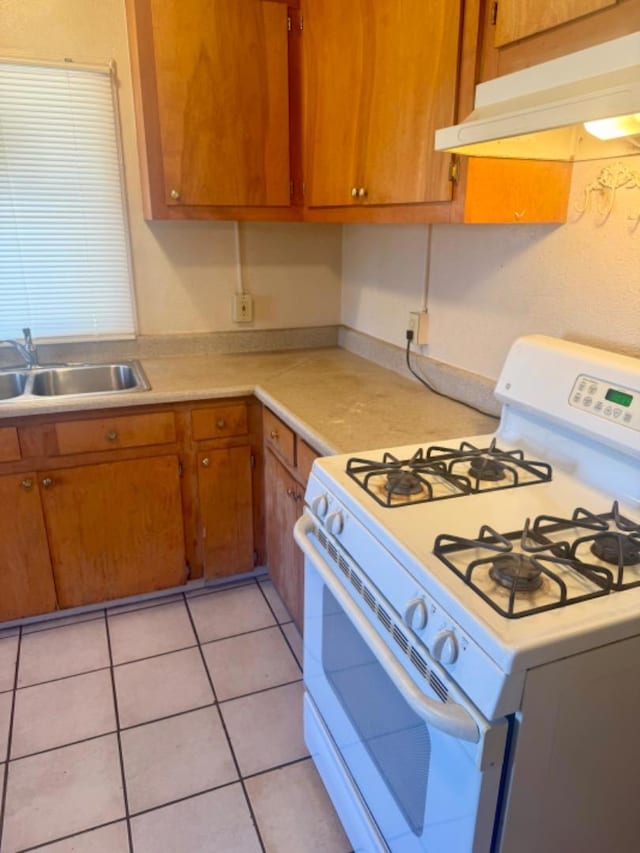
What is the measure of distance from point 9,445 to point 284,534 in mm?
959

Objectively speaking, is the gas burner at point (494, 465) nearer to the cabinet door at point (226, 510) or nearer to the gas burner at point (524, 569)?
the gas burner at point (524, 569)

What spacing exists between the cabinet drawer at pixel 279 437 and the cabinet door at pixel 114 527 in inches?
14.0

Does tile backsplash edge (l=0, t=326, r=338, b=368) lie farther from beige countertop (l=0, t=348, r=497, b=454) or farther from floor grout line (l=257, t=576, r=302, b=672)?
floor grout line (l=257, t=576, r=302, b=672)

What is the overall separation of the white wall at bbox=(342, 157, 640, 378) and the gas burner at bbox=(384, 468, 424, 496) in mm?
594

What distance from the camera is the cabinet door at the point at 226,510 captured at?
223cm

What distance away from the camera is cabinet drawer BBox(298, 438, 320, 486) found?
5.71 feet

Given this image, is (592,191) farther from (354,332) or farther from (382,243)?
(354,332)

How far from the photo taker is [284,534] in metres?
2.08

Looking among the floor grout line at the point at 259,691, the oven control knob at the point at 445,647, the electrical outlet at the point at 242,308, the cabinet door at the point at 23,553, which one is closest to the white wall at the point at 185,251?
the electrical outlet at the point at 242,308

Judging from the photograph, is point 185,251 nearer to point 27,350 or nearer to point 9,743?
point 27,350

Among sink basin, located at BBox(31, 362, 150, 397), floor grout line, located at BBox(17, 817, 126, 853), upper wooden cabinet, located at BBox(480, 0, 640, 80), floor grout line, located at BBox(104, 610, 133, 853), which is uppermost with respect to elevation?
upper wooden cabinet, located at BBox(480, 0, 640, 80)

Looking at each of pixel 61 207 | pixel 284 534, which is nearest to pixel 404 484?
pixel 284 534

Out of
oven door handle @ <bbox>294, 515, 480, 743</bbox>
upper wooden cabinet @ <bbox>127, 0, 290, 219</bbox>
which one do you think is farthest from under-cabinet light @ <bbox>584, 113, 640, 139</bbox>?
upper wooden cabinet @ <bbox>127, 0, 290, 219</bbox>

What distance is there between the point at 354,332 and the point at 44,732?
6.18 feet
